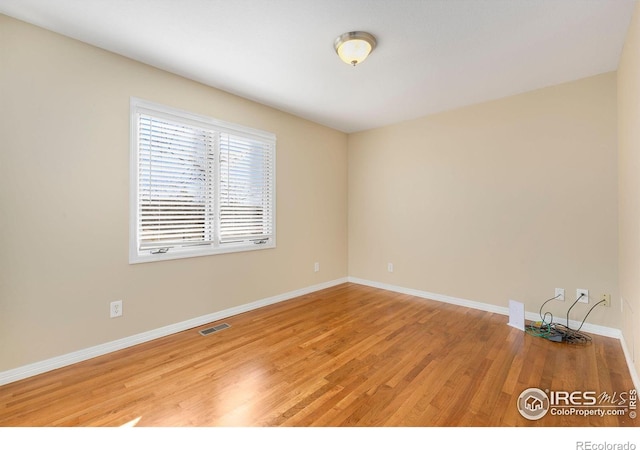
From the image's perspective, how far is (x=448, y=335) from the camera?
107 inches

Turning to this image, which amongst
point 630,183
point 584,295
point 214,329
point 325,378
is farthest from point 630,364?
point 214,329

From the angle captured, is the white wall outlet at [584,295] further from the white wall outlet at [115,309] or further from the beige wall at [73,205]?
the white wall outlet at [115,309]

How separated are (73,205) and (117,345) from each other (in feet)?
4.01

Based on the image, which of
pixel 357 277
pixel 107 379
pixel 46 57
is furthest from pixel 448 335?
pixel 46 57

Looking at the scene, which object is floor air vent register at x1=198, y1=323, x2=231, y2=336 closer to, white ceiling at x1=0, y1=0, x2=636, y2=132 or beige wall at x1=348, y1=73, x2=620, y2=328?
beige wall at x1=348, y1=73, x2=620, y2=328

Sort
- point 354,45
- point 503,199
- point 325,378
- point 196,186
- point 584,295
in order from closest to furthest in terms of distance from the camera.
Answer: point 325,378
point 354,45
point 584,295
point 196,186
point 503,199

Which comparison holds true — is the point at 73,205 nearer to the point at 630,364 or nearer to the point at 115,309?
the point at 115,309

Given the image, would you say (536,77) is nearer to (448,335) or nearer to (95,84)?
(448,335)

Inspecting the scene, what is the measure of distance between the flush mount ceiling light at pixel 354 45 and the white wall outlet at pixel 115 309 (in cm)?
280

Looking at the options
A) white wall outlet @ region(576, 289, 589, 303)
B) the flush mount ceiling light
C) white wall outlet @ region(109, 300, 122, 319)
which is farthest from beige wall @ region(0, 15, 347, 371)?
white wall outlet @ region(576, 289, 589, 303)

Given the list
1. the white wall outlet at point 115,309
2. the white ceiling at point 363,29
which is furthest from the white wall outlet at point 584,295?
the white wall outlet at point 115,309

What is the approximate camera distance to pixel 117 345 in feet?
7.99

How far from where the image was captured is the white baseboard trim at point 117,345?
201 cm

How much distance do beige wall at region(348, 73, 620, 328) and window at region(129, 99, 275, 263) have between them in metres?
1.84
